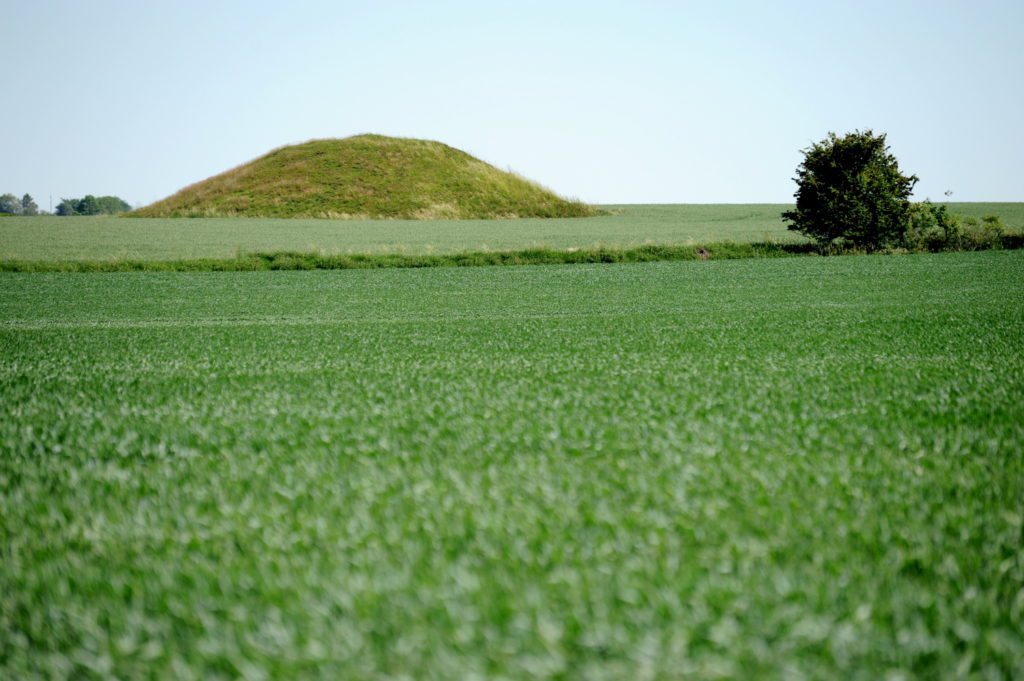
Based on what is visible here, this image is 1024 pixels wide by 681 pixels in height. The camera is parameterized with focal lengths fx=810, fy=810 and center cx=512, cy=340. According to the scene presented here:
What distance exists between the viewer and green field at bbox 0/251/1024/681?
9.64 ft

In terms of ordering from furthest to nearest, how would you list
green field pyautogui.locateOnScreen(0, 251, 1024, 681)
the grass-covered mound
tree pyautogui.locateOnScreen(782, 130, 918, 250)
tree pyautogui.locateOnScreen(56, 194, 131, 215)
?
1. tree pyautogui.locateOnScreen(56, 194, 131, 215)
2. the grass-covered mound
3. tree pyautogui.locateOnScreen(782, 130, 918, 250)
4. green field pyautogui.locateOnScreen(0, 251, 1024, 681)

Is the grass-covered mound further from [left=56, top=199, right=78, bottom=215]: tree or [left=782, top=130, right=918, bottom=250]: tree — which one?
[left=56, top=199, right=78, bottom=215]: tree

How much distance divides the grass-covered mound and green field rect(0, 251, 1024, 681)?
64907 mm

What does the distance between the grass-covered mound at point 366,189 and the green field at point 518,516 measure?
213 feet

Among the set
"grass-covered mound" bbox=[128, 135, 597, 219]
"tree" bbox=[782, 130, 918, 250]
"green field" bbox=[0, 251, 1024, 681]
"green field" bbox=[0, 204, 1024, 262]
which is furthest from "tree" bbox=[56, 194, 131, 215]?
"green field" bbox=[0, 251, 1024, 681]

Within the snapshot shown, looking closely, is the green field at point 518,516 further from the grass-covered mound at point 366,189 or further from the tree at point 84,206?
the tree at point 84,206

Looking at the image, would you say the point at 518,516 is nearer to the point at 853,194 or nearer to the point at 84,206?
the point at 853,194

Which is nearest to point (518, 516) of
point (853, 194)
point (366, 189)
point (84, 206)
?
point (853, 194)

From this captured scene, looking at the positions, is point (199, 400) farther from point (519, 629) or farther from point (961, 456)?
point (961, 456)

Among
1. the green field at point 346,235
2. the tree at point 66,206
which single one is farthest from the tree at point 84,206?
the green field at point 346,235

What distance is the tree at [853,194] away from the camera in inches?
1608

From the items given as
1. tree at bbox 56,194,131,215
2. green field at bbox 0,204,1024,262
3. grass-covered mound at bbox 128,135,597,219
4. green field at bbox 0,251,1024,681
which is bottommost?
green field at bbox 0,251,1024,681

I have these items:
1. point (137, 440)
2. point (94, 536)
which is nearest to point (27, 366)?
point (137, 440)

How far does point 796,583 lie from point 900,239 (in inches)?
1733
